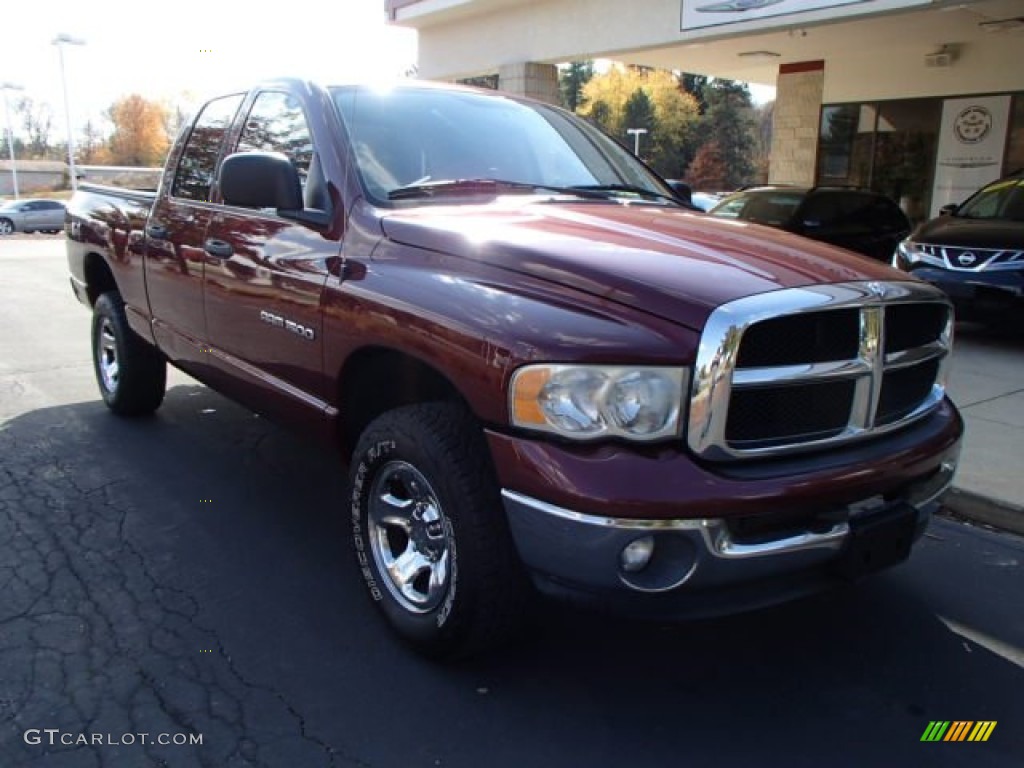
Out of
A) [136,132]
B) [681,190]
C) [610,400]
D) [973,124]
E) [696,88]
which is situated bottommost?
[610,400]

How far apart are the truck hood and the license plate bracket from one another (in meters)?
0.72

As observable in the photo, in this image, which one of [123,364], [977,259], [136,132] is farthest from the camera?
[136,132]

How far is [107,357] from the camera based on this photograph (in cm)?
587

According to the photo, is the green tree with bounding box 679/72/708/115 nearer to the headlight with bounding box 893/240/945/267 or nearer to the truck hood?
the headlight with bounding box 893/240/945/267

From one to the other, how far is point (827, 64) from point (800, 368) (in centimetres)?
1572

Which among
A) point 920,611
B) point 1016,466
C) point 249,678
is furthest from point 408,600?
point 1016,466

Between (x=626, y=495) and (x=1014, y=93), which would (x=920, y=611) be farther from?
(x=1014, y=93)

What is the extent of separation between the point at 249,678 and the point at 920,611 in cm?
252

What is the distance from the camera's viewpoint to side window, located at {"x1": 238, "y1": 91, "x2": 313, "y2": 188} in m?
3.68

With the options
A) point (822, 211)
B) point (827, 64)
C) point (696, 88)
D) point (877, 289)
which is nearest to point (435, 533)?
point (877, 289)

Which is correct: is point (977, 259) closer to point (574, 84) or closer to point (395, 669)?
point (395, 669)

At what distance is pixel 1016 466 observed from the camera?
4867 mm

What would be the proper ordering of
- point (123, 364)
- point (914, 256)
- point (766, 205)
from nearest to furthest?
point (123, 364) < point (914, 256) < point (766, 205)

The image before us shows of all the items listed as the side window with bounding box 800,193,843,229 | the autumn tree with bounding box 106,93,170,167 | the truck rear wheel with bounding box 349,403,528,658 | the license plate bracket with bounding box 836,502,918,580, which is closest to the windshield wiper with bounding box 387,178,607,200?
the truck rear wheel with bounding box 349,403,528,658
